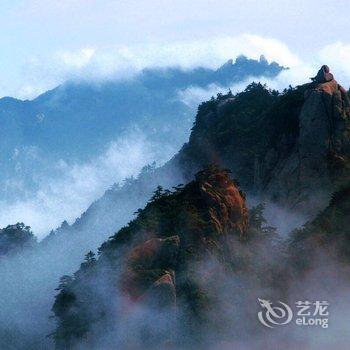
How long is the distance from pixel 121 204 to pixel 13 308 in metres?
39.5

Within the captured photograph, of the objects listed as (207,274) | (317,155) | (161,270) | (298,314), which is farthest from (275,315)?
(317,155)

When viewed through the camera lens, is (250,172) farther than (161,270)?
Yes

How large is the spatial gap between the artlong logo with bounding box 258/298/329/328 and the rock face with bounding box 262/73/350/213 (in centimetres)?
1886

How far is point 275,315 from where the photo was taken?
50.5 meters

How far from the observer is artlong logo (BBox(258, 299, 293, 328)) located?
163ft

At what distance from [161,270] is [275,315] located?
9.71m

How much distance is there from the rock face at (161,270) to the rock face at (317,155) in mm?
13208

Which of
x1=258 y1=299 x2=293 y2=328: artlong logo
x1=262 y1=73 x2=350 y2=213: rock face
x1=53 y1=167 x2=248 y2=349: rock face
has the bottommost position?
x1=258 y1=299 x2=293 y2=328: artlong logo

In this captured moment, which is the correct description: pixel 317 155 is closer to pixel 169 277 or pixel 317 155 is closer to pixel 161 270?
pixel 161 270

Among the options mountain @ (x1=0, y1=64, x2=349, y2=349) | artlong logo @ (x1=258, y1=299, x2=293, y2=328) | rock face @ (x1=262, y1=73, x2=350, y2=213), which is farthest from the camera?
rock face @ (x1=262, y1=73, x2=350, y2=213)

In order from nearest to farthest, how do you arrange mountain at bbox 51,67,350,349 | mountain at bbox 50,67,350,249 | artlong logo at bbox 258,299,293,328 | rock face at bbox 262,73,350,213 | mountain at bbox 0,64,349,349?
artlong logo at bbox 258,299,293,328 < mountain at bbox 51,67,350,349 < mountain at bbox 0,64,349,349 < rock face at bbox 262,73,350,213 < mountain at bbox 50,67,350,249

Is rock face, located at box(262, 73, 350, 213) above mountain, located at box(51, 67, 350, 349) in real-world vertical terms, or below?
above

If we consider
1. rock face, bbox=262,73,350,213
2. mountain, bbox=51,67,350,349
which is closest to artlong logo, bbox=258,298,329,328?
mountain, bbox=51,67,350,349

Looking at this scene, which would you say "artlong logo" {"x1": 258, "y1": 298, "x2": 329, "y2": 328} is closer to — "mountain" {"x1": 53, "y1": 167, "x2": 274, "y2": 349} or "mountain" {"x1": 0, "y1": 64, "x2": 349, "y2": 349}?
"mountain" {"x1": 0, "y1": 64, "x2": 349, "y2": 349}
